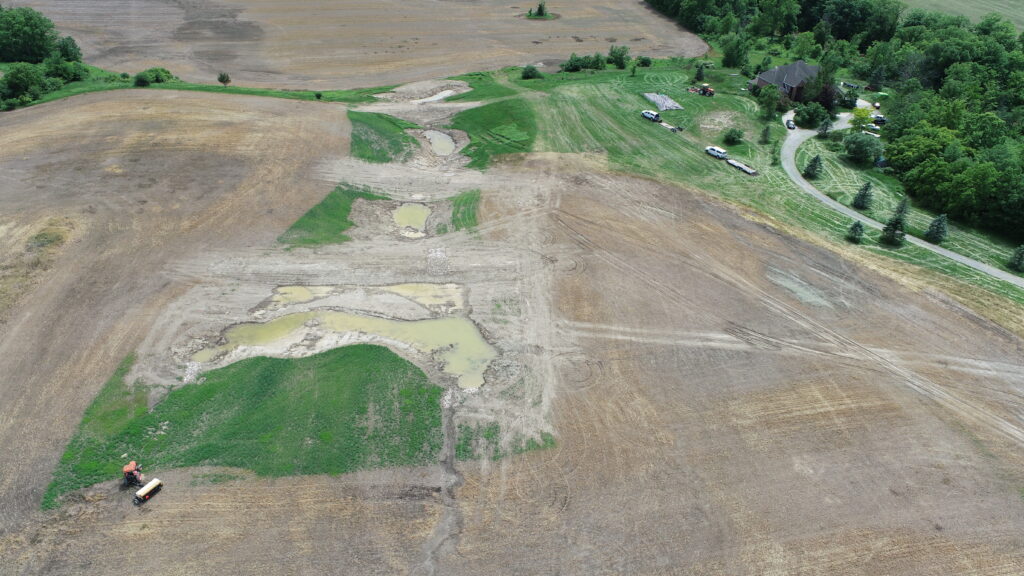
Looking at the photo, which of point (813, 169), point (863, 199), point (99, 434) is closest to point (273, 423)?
point (99, 434)

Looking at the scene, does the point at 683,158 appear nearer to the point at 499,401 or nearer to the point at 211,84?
the point at 499,401

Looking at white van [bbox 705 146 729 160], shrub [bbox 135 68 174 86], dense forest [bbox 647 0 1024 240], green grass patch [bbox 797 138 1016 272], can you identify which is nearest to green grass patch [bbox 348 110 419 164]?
shrub [bbox 135 68 174 86]

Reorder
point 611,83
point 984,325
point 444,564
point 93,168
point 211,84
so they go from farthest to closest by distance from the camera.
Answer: point 611,83 → point 211,84 → point 93,168 → point 984,325 → point 444,564

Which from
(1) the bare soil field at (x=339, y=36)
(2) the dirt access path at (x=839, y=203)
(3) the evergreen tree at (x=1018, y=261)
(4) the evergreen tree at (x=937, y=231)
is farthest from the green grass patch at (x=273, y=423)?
(1) the bare soil field at (x=339, y=36)

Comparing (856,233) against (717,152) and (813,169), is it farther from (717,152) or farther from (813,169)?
(717,152)

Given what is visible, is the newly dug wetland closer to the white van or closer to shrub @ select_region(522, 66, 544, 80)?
the white van

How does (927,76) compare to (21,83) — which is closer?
(21,83)

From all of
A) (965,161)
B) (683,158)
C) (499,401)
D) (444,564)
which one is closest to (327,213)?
(499,401)
